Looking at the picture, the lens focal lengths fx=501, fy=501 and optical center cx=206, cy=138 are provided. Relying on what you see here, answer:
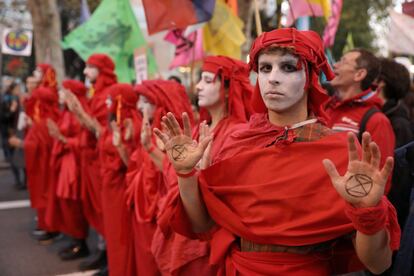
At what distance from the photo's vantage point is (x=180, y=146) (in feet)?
6.84

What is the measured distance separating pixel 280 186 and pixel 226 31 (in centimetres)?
370

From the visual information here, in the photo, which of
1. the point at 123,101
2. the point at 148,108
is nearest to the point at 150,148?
the point at 148,108

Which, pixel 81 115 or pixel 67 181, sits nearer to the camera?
pixel 81 115

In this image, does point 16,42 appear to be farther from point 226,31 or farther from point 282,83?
point 282,83

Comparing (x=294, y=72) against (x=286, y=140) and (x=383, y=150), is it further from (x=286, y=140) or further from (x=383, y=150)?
(x=383, y=150)

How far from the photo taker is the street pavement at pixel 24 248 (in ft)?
17.2

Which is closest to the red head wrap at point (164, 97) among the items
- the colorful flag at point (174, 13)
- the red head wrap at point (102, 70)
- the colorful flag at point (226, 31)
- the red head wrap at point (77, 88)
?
the colorful flag at point (174, 13)

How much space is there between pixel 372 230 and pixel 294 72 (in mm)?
732

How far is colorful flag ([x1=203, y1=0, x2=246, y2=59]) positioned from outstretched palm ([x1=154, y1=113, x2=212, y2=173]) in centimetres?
345

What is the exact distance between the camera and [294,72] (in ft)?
6.91

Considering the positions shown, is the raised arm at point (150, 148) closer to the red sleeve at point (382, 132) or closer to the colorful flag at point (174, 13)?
the colorful flag at point (174, 13)

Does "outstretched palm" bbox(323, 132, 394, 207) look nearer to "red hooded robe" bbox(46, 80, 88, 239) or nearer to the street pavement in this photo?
the street pavement

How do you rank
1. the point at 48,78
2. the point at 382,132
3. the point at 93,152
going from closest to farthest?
the point at 382,132, the point at 93,152, the point at 48,78

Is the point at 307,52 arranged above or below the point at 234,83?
above
